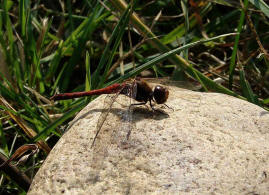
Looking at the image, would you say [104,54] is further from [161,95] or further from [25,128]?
[25,128]

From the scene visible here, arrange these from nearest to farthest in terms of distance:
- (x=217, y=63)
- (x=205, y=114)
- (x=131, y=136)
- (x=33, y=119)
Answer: (x=131, y=136) < (x=205, y=114) < (x=33, y=119) < (x=217, y=63)

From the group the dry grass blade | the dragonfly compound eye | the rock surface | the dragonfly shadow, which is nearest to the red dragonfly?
the dragonfly compound eye

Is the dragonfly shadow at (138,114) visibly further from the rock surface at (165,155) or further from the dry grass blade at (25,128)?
the dry grass blade at (25,128)

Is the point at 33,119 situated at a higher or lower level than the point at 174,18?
lower

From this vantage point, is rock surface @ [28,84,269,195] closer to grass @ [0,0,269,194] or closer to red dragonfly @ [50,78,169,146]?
red dragonfly @ [50,78,169,146]

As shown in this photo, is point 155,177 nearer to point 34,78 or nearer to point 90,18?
point 34,78

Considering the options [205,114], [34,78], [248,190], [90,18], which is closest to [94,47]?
[90,18]
